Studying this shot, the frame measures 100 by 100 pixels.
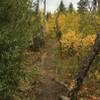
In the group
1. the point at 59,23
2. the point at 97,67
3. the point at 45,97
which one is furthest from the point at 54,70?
the point at 59,23

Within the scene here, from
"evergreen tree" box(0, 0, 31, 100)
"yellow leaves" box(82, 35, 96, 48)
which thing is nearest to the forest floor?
"evergreen tree" box(0, 0, 31, 100)

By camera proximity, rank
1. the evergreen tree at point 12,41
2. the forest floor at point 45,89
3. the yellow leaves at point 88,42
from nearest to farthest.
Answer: the evergreen tree at point 12,41 → the forest floor at point 45,89 → the yellow leaves at point 88,42

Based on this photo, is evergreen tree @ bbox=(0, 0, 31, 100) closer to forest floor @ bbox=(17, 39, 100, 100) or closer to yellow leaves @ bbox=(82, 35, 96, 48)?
forest floor @ bbox=(17, 39, 100, 100)

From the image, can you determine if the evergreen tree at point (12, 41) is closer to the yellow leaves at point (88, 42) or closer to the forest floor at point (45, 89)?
the forest floor at point (45, 89)

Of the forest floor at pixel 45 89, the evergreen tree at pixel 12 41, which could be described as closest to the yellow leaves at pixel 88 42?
the forest floor at pixel 45 89

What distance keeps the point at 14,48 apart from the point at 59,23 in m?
45.3

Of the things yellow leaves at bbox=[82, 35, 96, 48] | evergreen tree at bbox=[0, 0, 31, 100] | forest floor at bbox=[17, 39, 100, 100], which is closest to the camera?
evergreen tree at bbox=[0, 0, 31, 100]

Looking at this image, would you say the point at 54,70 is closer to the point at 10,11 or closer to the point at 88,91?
the point at 88,91

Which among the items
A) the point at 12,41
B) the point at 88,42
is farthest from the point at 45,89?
the point at 88,42

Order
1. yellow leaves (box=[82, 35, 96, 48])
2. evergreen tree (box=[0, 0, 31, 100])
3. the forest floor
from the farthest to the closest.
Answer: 1. yellow leaves (box=[82, 35, 96, 48])
2. the forest floor
3. evergreen tree (box=[0, 0, 31, 100])

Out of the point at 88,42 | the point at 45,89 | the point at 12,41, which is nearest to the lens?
the point at 12,41

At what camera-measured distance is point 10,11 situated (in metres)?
14.3

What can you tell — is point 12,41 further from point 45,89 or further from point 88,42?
point 88,42

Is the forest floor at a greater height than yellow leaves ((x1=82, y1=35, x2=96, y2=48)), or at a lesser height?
lesser
